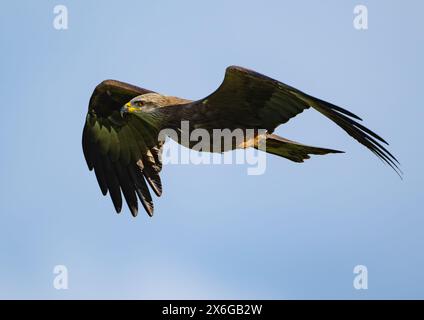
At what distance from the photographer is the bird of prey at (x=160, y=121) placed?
9.77 m

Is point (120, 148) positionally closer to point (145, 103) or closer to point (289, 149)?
point (145, 103)

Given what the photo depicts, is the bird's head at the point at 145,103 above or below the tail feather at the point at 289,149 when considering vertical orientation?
above

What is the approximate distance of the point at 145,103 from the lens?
11008 millimetres

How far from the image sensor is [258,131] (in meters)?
10.5

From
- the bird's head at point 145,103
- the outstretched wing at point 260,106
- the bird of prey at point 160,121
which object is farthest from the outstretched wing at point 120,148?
the outstretched wing at point 260,106

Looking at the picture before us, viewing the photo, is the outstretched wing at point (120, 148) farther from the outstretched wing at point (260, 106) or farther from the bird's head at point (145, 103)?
the outstretched wing at point (260, 106)

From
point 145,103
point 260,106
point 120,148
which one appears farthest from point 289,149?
point 120,148

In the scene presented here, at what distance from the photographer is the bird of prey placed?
32.1 feet

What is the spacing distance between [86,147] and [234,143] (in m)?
2.67

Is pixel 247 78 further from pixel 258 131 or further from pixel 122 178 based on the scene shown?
pixel 122 178

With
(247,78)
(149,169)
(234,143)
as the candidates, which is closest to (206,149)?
(234,143)

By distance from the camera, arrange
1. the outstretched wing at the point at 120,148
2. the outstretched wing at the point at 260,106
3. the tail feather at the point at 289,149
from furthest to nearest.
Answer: the outstretched wing at the point at 120,148, the tail feather at the point at 289,149, the outstretched wing at the point at 260,106

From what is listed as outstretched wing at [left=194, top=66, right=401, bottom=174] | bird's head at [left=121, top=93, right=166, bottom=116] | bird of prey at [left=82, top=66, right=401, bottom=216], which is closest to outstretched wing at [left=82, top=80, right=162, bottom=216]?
bird of prey at [left=82, top=66, right=401, bottom=216]
